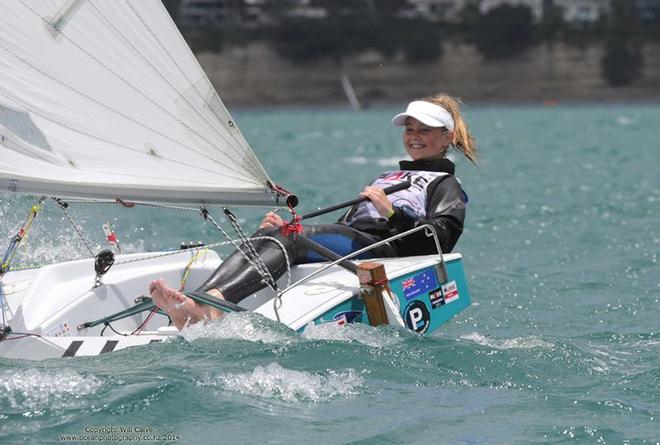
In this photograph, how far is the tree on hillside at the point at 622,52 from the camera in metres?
56.5

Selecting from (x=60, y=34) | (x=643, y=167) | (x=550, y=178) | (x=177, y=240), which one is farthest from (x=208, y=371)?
(x=643, y=167)

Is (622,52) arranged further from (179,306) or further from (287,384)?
(287,384)

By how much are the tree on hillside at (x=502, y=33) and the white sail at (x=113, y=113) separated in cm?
5470

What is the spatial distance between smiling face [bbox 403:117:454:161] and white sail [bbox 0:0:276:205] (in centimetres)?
114

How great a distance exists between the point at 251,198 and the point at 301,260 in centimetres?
76

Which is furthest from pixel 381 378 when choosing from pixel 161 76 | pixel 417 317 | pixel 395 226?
pixel 161 76

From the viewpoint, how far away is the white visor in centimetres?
482

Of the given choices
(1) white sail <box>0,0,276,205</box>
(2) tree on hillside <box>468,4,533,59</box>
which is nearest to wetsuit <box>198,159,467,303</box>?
(1) white sail <box>0,0,276,205</box>

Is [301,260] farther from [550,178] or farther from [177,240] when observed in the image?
[550,178]

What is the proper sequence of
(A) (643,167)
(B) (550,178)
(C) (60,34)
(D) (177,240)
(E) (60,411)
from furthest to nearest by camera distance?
(A) (643,167), (B) (550,178), (D) (177,240), (C) (60,34), (E) (60,411)

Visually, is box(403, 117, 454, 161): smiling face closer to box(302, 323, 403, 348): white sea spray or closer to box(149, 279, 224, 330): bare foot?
box(302, 323, 403, 348): white sea spray

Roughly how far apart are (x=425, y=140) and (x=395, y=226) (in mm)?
501

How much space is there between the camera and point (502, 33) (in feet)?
190

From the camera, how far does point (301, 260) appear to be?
4617mm
